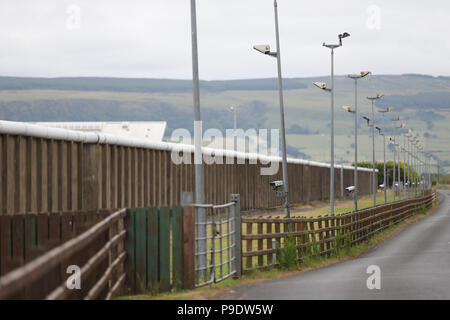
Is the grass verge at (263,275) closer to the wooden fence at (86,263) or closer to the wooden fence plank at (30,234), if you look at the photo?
the wooden fence at (86,263)

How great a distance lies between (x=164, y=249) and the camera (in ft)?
42.0

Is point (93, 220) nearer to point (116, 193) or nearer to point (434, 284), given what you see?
point (434, 284)

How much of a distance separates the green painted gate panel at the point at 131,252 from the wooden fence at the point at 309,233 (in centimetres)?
424

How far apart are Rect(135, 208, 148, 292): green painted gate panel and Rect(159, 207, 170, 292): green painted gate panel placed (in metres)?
0.28

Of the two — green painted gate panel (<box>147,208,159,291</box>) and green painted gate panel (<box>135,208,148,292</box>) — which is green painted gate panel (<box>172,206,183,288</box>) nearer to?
green painted gate panel (<box>147,208,159,291</box>)

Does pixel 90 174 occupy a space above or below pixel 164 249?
above

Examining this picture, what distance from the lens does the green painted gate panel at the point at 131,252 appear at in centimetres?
1252

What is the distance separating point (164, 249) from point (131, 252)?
510mm

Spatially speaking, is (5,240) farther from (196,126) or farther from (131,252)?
(196,126)

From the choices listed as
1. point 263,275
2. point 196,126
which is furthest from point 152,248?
point 196,126

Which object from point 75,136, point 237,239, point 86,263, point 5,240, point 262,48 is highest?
point 262,48

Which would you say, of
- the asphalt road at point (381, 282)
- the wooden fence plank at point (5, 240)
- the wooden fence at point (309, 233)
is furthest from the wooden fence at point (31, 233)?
the wooden fence at point (309, 233)

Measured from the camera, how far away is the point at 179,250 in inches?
516

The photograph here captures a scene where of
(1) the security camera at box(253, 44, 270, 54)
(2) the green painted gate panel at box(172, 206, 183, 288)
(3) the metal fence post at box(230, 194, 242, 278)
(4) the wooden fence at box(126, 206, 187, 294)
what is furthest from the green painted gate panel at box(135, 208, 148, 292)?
(1) the security camera at box(253, 44, 270, 54)
